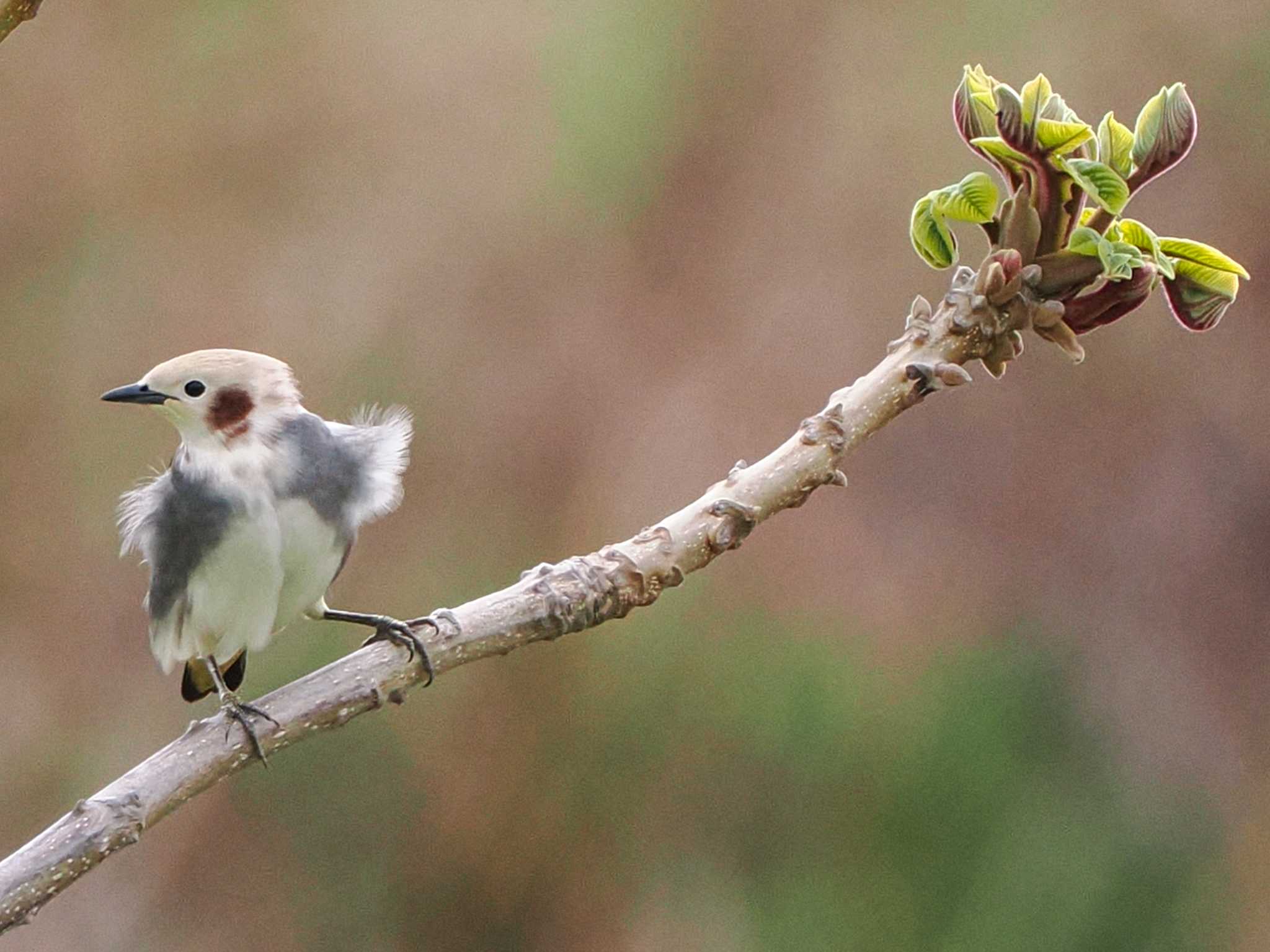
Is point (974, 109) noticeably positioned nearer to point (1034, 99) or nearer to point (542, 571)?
point (1034, 99)

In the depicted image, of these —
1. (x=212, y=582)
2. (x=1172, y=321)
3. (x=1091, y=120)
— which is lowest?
(x=212, y=582)

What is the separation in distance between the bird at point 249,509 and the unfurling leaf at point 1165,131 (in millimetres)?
375

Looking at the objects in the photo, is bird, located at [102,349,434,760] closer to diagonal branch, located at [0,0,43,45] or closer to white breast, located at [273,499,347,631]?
white breast, located at [273,499,347,631]

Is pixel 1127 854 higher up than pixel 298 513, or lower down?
lower down

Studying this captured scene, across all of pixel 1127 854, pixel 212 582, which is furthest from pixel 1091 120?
pixel 212 582

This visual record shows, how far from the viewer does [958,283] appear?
2.06 feet

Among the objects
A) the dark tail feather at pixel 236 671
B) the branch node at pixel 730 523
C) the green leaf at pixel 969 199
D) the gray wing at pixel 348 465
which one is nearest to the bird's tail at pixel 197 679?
the dark tail feather at pixel 236 671

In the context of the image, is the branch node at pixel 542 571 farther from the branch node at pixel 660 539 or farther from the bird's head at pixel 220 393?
the bird's head at pixel 220 393

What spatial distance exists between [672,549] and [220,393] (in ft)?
0.78

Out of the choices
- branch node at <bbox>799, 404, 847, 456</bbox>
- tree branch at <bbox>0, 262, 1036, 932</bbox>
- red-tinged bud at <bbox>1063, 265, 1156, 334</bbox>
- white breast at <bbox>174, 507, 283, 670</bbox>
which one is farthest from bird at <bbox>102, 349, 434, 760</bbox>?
red-tinged bud at <bbox>1063, 265, 1156, 334</bbox>

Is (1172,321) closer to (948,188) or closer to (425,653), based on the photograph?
(948,188)

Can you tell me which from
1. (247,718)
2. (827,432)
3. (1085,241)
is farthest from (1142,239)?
(247,718)

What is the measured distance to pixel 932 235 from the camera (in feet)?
2.04

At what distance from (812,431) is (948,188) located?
0.11 metres
